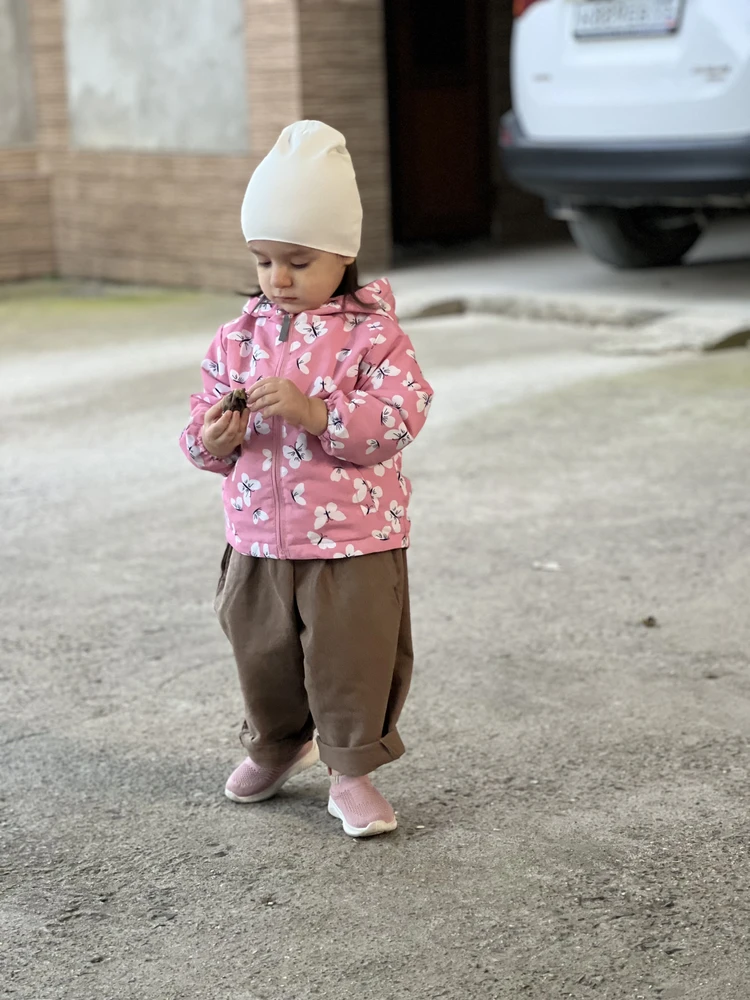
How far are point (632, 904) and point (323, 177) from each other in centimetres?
118

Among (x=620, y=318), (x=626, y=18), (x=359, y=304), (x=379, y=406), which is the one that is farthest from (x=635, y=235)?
(x=379, y=406)

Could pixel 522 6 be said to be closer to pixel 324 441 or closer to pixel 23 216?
pixel 23 216

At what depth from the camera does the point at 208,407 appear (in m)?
2.51

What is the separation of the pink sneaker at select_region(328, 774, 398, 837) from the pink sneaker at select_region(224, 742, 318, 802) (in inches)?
5.2

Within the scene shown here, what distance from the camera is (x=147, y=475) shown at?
4.88m

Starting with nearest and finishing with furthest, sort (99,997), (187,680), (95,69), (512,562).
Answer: (99,997) → (187,680) → (512,562) → (95,69)

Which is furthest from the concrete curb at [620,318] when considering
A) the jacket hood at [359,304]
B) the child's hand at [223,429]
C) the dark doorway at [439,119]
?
the child's hand at [223,429]

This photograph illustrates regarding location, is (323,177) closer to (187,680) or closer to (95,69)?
(187,680)

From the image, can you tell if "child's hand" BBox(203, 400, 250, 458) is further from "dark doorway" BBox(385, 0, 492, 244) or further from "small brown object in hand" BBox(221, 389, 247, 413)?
"dark doorway" BBox(385, 0, 492, 244)

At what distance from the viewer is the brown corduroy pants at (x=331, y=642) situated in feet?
8.02

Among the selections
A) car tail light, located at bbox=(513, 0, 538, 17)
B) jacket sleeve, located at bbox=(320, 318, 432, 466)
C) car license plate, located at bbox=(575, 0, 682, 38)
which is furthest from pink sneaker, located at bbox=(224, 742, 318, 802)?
car tail light, located at bbox=(513, 0, 538, 17)

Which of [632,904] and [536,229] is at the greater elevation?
[632,904]

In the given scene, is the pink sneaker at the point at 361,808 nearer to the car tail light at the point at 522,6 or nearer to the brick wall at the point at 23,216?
the car tail light at the point at 522,6

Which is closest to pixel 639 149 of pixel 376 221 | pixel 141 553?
pixel 376 221
